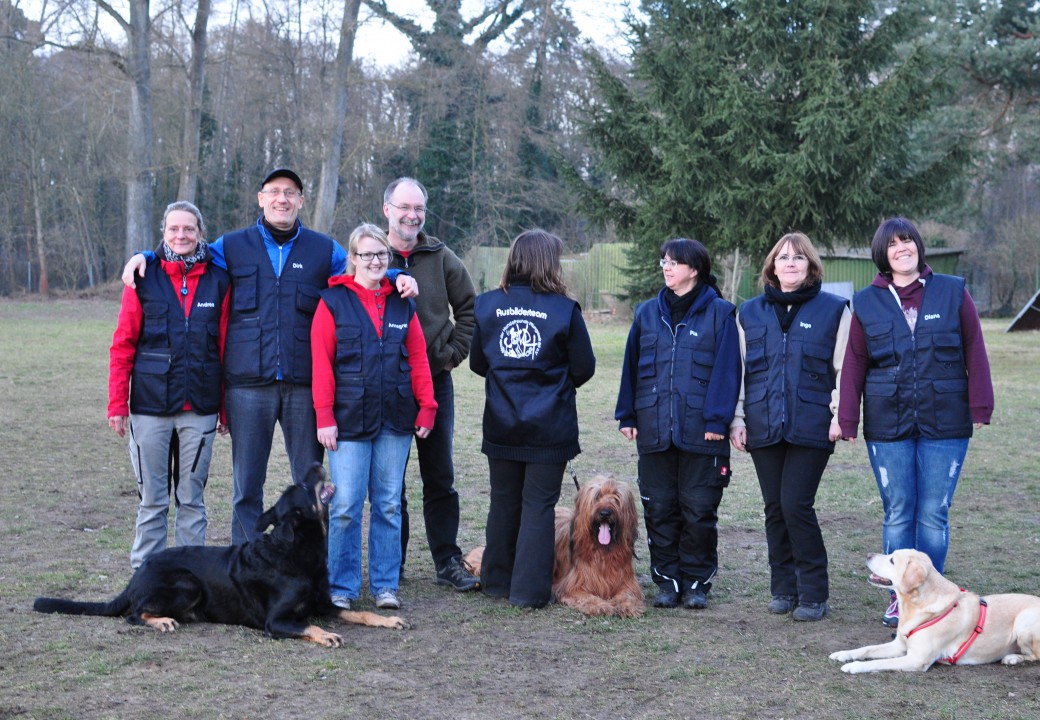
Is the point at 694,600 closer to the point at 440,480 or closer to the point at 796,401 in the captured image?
the point at 796,401

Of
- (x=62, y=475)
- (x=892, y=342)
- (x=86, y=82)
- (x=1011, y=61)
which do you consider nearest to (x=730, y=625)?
(x=892, y=342)

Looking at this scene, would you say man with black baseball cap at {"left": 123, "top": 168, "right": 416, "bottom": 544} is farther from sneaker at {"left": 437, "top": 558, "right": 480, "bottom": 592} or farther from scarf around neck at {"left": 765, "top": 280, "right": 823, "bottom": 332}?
scarf around neck at {"left": 765, "top": 280, "right": 823, "bottom": 332}

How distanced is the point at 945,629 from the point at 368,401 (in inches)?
111

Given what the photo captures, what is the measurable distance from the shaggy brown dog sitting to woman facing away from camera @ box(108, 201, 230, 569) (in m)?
1.97

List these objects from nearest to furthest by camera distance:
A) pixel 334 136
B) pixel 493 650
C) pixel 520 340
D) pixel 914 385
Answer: pixel 493 650 → pixel 914 385 → pixel 520 340 → pixel 334 136

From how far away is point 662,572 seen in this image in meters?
5.47

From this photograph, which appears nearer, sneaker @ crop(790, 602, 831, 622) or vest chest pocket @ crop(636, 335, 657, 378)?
sneaker @ crop(790, 602, 831, 622)

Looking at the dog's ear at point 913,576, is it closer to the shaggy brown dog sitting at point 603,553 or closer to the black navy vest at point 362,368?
the shaggy brown dog sitting at point 603,553

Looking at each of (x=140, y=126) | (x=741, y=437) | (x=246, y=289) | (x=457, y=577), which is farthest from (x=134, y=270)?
(x=140, y=126)

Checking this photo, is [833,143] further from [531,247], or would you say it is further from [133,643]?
[133,643]

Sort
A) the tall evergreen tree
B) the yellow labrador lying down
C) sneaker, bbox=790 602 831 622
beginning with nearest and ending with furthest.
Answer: the yellow labrador lying down, sneaker, bbox=790 602 831 622, the tall evergreen tree

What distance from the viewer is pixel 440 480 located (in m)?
5.80

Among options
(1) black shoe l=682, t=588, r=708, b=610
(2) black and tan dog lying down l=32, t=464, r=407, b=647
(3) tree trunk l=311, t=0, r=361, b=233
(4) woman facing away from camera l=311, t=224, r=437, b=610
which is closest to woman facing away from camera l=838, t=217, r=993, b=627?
(1) black shoe l=682, t=588, r=708, b=610

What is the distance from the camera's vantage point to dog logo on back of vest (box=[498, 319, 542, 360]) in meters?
5.34
